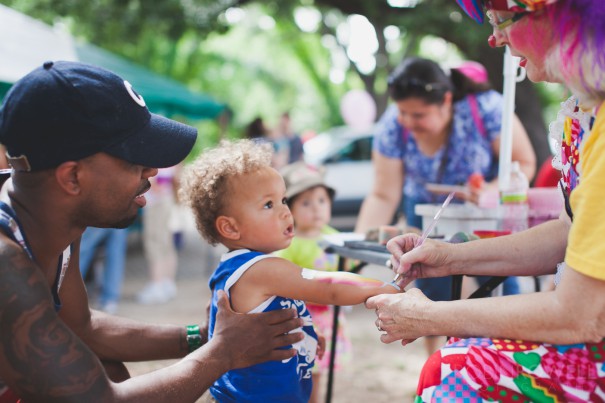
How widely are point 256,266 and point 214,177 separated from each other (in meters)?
0.35

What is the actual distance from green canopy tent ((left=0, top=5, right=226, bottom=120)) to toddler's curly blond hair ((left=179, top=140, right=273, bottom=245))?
3.59 metres

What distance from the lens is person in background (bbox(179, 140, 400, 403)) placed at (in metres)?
2.07

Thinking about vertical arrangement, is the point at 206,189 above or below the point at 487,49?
below

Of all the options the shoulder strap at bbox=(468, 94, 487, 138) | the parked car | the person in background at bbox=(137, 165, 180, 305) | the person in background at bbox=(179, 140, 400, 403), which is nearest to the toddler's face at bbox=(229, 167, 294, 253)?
the person in background at bbox=(179, 140, 400, 403)

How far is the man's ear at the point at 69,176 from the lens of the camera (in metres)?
1.69

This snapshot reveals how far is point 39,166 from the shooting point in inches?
65.6

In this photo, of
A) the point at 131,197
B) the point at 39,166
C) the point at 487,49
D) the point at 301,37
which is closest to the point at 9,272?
the point at 39,166

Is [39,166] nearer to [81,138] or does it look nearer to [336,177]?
[81,138]

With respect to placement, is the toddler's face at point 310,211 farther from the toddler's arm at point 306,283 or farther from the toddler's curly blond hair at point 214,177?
the toddler's arm at point 306,283

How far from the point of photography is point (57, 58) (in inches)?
256

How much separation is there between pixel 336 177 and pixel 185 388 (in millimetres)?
8609

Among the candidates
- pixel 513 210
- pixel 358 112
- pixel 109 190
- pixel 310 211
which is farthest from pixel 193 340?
pixel 358 112

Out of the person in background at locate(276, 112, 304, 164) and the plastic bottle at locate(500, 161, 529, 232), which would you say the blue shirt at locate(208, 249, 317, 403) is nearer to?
the plastic bottle at locate(500, 161, 529, 232)

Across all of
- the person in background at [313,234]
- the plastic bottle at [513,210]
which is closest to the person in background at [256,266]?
the plastic bottle at [513,210]
